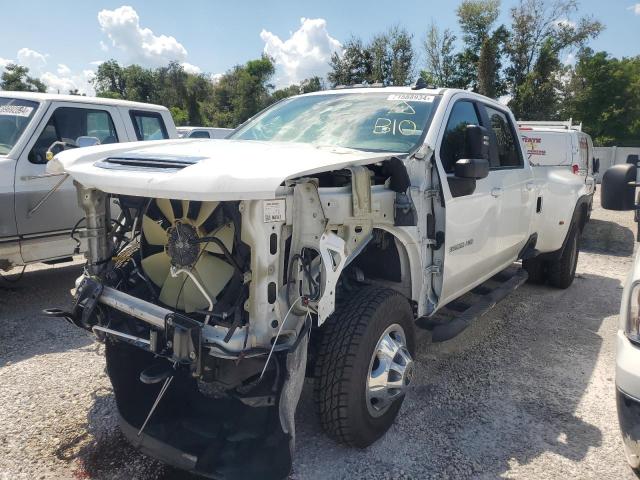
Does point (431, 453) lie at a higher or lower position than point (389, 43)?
lower

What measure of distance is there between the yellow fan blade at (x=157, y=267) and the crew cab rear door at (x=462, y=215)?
5.82ft

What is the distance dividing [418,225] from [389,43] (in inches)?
1578

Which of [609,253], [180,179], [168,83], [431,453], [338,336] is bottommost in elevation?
[609,253]

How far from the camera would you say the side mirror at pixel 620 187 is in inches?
120

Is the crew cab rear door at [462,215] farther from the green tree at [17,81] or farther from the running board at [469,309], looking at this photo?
the green tree at [17,81]

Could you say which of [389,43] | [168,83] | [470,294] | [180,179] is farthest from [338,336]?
[168,83]

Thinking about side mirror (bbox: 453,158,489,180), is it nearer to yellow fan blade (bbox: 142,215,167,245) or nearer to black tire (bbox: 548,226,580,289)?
yellow fan blade (bbox: 142,215,167,245)

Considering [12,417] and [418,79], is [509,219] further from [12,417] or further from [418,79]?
[12,417]

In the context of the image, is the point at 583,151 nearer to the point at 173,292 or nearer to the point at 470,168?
the point at 470,168

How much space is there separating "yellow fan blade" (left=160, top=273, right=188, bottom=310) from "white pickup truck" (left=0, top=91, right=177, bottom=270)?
254cm

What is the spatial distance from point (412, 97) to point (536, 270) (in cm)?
344

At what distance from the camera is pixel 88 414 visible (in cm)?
325

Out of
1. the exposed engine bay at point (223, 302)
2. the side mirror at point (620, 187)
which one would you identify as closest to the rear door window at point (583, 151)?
the side mirror at point (620, 187)

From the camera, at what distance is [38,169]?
5.13 metres
